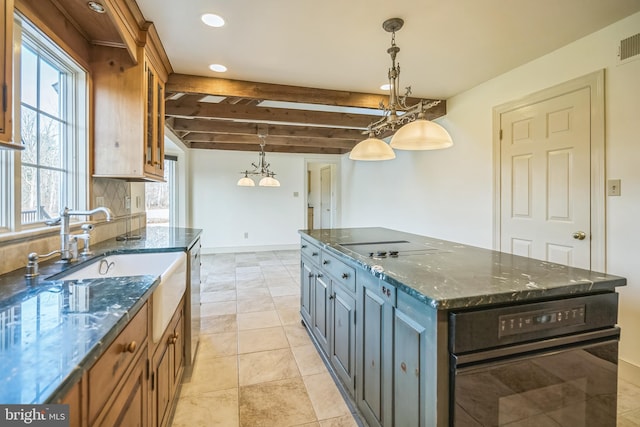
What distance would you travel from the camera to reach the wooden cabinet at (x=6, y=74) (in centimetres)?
102

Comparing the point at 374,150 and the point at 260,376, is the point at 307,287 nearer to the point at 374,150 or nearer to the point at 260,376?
the point at 260,376

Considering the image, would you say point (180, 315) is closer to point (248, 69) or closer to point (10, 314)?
point (10, 314)

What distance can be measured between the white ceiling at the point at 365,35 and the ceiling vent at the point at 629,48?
174mm

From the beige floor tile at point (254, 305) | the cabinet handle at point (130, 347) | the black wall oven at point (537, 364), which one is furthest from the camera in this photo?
the beige floor tile at point (254, 305)

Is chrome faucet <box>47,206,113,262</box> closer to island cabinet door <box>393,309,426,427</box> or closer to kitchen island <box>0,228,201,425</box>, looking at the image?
kitchen island <box>0,228,201,425</box>

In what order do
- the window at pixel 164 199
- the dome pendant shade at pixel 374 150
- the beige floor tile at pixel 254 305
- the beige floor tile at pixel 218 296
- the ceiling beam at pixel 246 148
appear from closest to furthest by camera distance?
the dome pendant shade at pixel 374 150 < the beige floor tile at pixel 254 305 < the beige floor tile at pixel 218 296 < the window at pixel 164 199 < the ceiling beam at pixel 246 148

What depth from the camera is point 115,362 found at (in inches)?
34.6

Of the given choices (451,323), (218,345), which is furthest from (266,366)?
(451,323)

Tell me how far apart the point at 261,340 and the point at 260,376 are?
539 mm

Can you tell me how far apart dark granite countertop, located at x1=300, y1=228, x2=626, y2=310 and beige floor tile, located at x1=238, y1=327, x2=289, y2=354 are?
1.25 metres

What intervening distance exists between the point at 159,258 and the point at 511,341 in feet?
6.29

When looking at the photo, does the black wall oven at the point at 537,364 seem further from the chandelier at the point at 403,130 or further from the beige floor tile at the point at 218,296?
the beige floor tile at the point at 218,296

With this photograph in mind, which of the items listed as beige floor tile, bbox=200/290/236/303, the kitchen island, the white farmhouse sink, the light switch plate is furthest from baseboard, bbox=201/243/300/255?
the light switch plate

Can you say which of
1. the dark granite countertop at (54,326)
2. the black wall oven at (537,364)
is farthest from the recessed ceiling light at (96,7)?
the black wall oven at (537,364)
